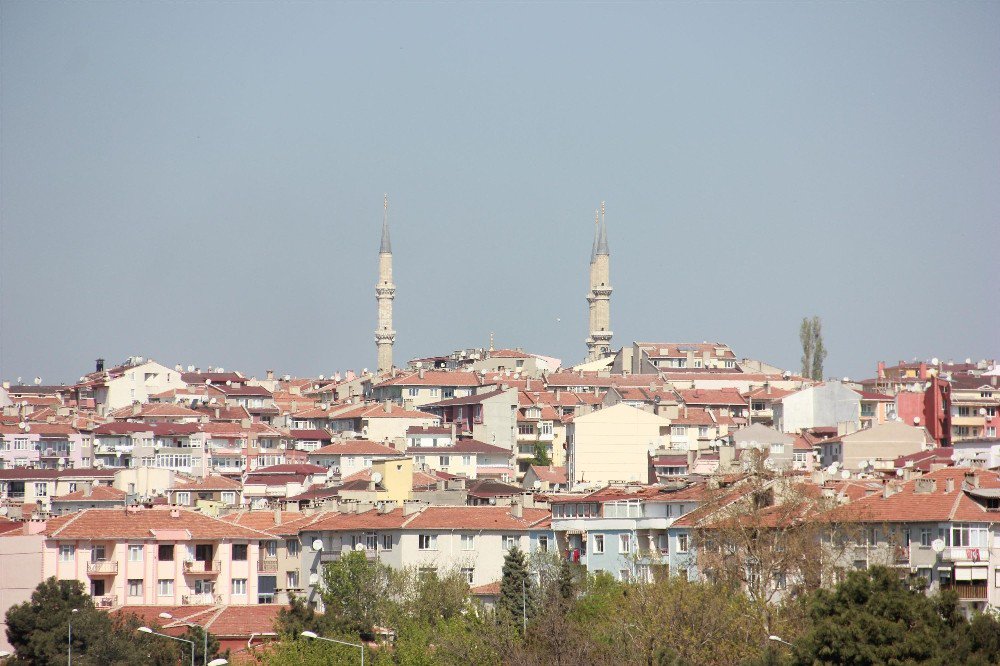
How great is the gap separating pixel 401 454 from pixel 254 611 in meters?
33.2

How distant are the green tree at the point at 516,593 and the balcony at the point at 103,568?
48.4 ft

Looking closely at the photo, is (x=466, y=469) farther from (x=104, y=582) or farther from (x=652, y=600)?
(x=652, y=600)

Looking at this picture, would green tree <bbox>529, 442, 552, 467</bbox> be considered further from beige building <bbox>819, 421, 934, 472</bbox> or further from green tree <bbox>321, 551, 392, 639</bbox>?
green tree <bbox>321, 551, 392, 639</bbox>

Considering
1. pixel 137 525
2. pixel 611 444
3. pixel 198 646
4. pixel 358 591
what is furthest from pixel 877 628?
pixel 611 444

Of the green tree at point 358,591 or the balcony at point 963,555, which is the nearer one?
the balcony at point 963,555

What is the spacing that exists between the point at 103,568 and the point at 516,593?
1592 centimetres

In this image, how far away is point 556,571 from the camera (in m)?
47.3

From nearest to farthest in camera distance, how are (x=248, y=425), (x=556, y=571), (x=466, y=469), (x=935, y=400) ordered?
(x=556, y=571) → (x=935, y=400) → (x=466, y=469) → (x=248, y=425)

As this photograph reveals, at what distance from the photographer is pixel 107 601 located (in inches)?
2207

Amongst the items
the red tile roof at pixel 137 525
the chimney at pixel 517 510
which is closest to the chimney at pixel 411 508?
the chimney at pixel 517 510

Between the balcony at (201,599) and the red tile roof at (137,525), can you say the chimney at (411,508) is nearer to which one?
the red tile roof at (137,525)

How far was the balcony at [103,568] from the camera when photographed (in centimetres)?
5656

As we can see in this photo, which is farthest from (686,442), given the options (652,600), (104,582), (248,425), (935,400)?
(652,600)

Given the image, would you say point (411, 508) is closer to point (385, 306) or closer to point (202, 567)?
point (202, 567)
